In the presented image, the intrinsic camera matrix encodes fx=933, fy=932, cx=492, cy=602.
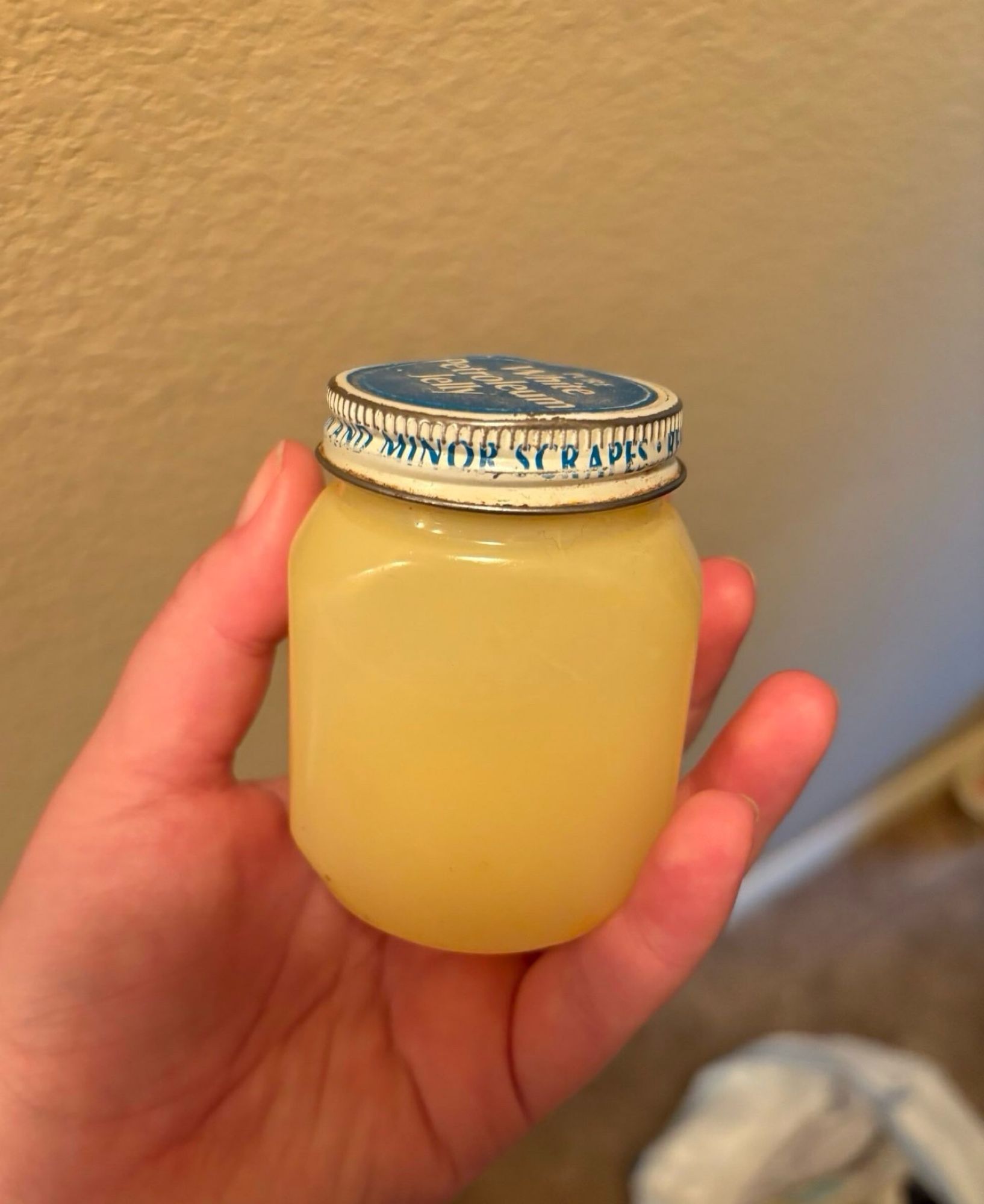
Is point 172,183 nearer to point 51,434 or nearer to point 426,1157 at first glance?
point 51,434

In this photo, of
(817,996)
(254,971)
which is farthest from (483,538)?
(817,996)

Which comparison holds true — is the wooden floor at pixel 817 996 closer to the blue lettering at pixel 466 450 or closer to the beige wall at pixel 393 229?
the beige wall at pixel 393 229

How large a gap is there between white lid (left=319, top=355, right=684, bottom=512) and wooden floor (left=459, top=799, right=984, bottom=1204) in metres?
1.01

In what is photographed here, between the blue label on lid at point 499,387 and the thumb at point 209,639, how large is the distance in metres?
0.10

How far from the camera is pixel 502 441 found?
40cm

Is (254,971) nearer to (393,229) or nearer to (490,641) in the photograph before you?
(490,641)

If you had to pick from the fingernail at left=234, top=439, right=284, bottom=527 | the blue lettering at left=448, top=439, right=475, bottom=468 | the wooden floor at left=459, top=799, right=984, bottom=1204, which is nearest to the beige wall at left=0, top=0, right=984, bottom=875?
the fingernail at left=234, top=439, right=284, bottom=527

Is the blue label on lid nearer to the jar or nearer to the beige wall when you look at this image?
the jar

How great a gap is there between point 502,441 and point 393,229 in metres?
0.22

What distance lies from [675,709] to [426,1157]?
1.19ft

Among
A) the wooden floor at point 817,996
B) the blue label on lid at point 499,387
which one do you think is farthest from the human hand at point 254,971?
the wooden floor at point 817,996

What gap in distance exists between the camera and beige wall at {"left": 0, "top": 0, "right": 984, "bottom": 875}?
0.47 meters

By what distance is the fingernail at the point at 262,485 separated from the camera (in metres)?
0.53

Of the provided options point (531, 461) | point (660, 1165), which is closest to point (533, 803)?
point (531, 461)
